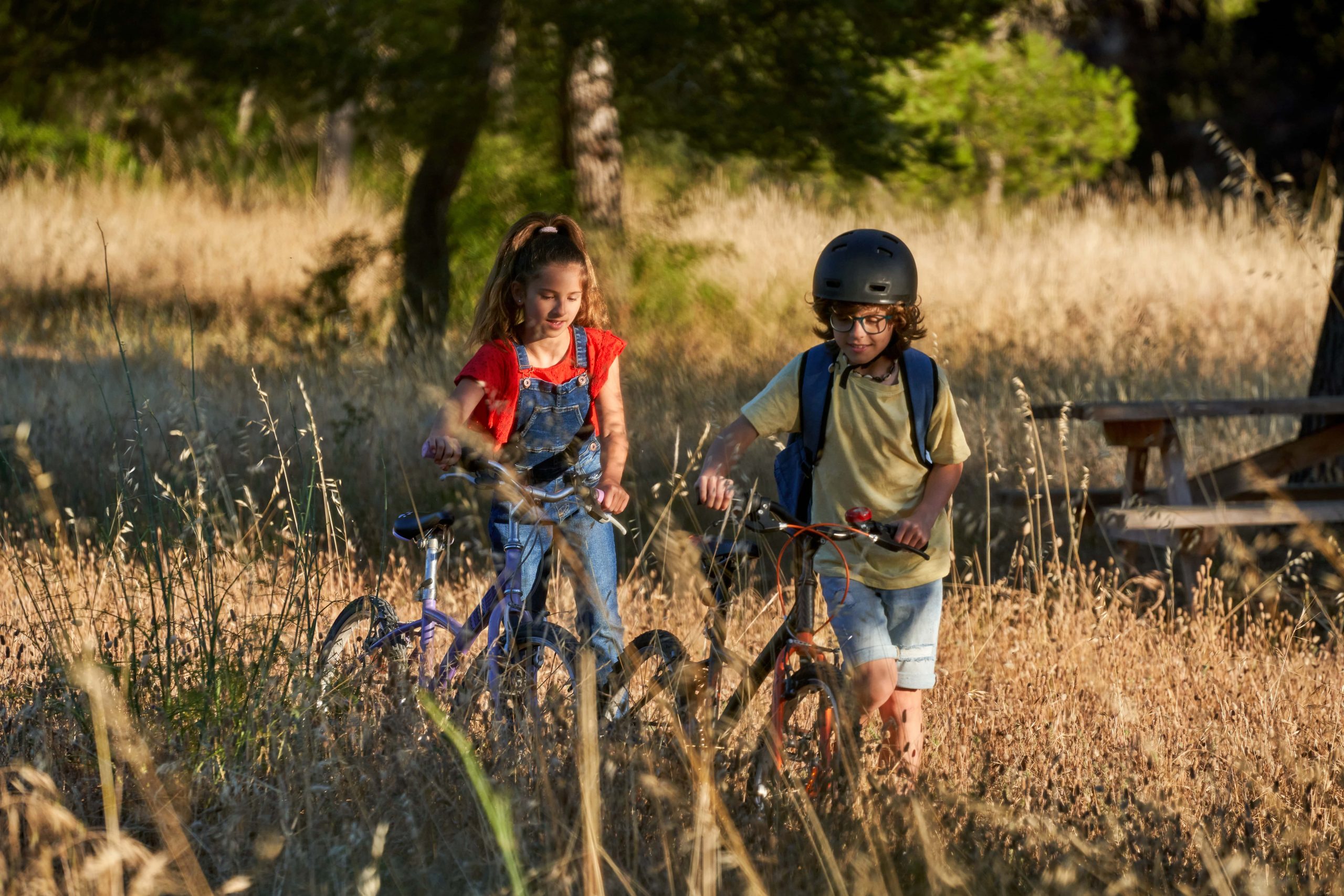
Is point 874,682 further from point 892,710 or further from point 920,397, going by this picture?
point 920,397

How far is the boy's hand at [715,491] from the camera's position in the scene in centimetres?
308

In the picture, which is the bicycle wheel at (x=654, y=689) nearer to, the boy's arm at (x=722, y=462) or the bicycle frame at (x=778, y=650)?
the bicycle frame at (x=778, y=650)

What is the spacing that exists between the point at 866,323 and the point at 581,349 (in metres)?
0.88

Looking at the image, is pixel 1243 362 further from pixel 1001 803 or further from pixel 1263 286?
pixel 1001 803

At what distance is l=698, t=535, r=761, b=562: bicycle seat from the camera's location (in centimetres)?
333

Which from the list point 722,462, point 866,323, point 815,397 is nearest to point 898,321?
point 866,323

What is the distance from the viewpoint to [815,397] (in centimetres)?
358

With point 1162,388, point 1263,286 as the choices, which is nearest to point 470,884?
point 1162,388

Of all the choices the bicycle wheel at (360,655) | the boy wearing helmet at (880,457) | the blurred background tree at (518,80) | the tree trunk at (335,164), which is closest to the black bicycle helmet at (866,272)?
the boy wearing helmet at (880,457)

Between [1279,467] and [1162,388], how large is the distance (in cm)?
260

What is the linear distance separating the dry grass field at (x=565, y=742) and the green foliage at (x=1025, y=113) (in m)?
9.07

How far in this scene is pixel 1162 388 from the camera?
848 cm

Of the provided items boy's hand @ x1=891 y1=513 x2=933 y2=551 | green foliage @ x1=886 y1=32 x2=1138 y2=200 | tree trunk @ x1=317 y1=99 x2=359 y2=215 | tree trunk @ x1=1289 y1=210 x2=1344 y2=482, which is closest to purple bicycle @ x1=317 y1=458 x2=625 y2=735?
boy's hand @ x1=891 y1=513 x2=933 y2=551

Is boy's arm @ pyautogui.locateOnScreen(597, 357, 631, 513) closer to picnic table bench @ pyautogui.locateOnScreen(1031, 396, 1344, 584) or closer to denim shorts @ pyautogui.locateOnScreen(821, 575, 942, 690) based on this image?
denim shorts @ pyautogui.locateOnScreen(821, 575, 942, 690)
